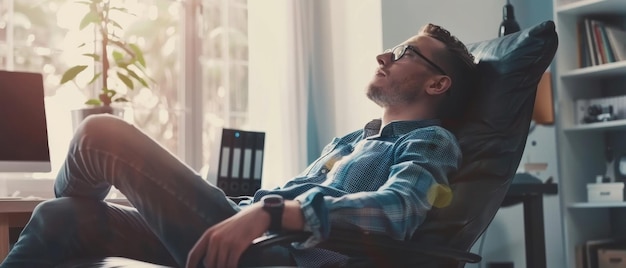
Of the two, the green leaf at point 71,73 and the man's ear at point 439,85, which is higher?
the green leaf at point 71,73

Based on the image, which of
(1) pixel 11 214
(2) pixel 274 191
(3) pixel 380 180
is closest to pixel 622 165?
(3) pixel 380 180

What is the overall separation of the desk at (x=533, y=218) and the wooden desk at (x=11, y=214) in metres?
1.56

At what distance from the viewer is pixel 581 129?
10.6ft

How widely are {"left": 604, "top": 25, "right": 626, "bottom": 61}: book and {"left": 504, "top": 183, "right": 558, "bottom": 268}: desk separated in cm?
90

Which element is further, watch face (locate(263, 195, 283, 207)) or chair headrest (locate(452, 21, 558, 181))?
chair headrest (locate(452, 21, 558, 181))

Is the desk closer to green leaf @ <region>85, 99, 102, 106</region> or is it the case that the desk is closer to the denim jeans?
the denim jeans

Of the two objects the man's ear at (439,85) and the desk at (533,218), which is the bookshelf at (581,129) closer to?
the desk at (533,218)

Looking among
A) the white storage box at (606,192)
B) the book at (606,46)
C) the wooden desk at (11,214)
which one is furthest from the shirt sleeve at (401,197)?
the book at (606,46)

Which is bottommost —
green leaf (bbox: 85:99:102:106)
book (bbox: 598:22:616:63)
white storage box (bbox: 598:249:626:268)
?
white storage box (bbox: 598:249:626:268)

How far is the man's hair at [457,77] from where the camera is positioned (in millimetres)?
1811

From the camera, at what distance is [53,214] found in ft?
4.91

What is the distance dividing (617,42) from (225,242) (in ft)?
8.60

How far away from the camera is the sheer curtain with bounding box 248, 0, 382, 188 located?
3.04 m

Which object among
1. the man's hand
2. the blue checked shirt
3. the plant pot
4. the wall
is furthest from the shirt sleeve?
the wall
